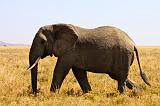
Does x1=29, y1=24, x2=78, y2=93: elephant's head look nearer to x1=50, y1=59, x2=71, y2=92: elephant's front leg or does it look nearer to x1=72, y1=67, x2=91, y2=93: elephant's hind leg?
x1=50, y1=59, x2=71, y2=92: elephant's front leg

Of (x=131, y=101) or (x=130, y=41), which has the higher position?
(x=130, y=41)

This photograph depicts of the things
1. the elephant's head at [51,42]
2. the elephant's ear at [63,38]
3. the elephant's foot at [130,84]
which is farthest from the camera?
the elephant's foot at [130,84]

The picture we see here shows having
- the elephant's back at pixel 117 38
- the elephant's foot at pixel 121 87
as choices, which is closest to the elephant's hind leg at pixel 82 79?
the elephant's foot at pixel 121 87

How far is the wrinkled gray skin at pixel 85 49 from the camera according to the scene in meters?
10.6

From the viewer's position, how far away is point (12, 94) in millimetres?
10219

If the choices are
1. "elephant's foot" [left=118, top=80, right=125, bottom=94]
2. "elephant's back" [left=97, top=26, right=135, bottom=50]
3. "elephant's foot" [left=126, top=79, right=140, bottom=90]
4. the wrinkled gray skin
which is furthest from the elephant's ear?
"elephant's foot" [left=126, top=79, right=140, bottom=90]

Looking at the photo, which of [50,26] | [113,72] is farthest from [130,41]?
[50,26]

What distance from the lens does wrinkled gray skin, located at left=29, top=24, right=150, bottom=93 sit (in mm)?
10609

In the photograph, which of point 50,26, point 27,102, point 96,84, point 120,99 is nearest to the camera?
point 27,102

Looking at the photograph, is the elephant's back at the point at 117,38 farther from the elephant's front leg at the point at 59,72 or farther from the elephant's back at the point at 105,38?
the elephant's front leg at the point at 59,72

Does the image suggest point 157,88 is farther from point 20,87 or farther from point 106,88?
point 20,87

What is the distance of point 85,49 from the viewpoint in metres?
10.8

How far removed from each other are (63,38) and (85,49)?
714 millimetres

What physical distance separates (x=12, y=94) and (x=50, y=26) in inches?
84.6
